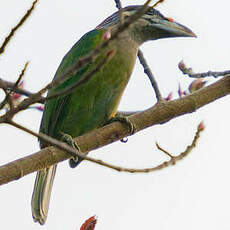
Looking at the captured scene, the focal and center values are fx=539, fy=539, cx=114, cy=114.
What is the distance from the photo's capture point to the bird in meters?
4.41

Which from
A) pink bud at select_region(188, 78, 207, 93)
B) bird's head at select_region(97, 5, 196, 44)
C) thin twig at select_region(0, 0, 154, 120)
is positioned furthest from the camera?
bird's head at select_region(97, 5, 196, 44)

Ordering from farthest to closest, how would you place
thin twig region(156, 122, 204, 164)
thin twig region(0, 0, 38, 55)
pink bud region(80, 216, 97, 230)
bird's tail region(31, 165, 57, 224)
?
bird's tail region(31, 165, 57, 224) → thin twig region(156, 122, 204, 164) → pink bud region(80, 216, 97, 230) → thin twig region(0, 0, 38, 55)

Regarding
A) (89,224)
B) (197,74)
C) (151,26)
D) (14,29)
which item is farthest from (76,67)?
(151,26)

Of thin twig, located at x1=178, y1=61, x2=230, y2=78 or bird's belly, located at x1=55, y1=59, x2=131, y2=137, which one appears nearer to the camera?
thin twig, located at x1=178, y1=61, x2=230, y2=78

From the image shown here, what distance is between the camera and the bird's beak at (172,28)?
14.4 feet

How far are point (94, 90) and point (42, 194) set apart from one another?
0.97 m

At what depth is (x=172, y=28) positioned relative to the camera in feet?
14.8

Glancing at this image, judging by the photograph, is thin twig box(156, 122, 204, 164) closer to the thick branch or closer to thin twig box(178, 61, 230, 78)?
the thick branch

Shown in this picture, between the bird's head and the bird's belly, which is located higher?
the bird's head

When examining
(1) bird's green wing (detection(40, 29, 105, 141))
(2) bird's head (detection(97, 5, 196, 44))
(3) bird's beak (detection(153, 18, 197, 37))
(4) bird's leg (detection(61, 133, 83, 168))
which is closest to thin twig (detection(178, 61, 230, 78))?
(3) bird's beak (detection(153, 18, 197, 37))

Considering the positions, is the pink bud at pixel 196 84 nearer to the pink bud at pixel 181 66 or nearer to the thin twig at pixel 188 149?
the pink bud at pixel 181 66

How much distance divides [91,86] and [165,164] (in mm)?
1631

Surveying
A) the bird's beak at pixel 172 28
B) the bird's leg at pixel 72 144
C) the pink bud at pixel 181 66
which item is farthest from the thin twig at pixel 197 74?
the bird's leg at pixel 72 144

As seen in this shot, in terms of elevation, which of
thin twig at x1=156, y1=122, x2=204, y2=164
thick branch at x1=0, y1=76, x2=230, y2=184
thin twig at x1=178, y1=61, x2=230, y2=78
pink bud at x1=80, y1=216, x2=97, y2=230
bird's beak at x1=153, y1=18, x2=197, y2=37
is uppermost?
bird's beak at x1=153, y1=18, x2=197, y2=37
